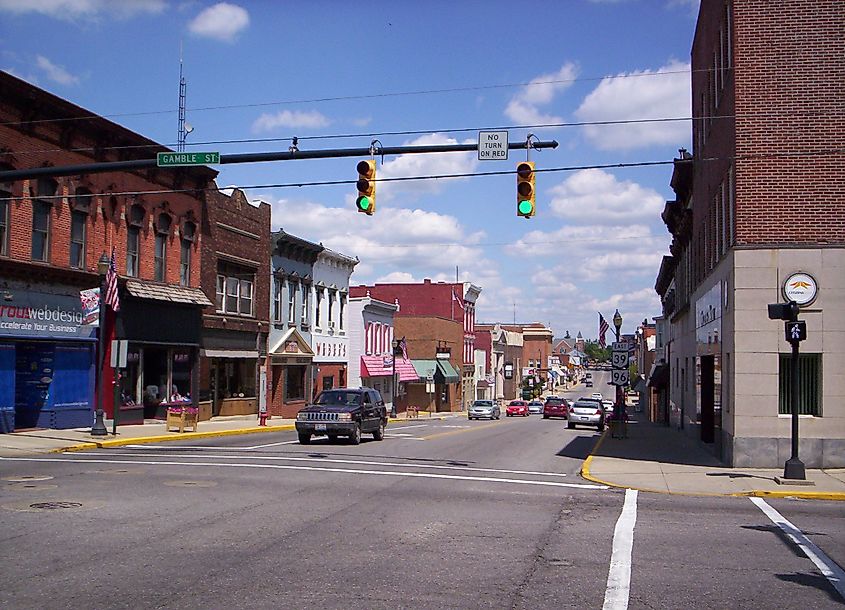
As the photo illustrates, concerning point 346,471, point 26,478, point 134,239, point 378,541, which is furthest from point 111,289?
point 378,541

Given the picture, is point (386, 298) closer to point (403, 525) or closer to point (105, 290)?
point (105, 290)

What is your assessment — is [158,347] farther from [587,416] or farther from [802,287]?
[802,287]

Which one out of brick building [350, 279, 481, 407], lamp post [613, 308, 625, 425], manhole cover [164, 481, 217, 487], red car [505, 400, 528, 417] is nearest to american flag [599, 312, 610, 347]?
lamp post [613, 308, 625, 425]

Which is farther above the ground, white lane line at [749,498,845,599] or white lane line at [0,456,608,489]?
white lane line at [749,498,845,599]

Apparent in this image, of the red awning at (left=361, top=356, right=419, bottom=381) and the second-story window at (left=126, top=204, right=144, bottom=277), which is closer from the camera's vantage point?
the second-story window at (left=126, top=204, right=144, bottom=277)

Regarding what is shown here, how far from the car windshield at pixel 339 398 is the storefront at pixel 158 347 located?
28.8 ft

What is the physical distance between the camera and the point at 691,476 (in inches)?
779

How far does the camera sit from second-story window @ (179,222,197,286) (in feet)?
119

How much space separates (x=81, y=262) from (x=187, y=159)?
13.4 m

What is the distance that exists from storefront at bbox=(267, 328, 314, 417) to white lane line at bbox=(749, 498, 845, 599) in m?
32.3

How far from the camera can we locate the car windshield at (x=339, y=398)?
27.5 meters

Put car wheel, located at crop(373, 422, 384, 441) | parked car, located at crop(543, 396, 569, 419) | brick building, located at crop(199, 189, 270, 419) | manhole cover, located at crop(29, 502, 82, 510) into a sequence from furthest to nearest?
parked car, located at crop(543, 396, 569, 419) < brick building, located at crop(199, 189, 270, 419) < car wheel, located at crop(373, 422, 384, 441) < manhole cover, located at crop(29, 502, 82, 510)

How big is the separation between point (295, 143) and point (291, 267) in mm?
28394

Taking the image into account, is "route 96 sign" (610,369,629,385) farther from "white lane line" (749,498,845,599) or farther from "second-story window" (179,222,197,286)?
"second-story window" (179,222,197,286)
